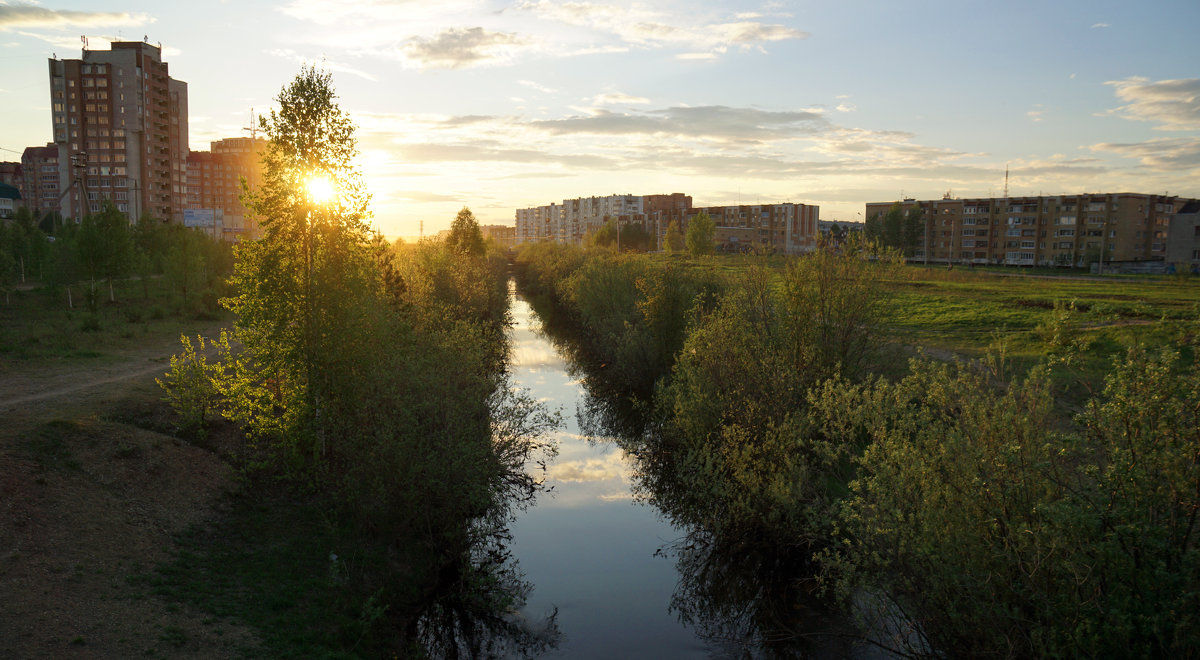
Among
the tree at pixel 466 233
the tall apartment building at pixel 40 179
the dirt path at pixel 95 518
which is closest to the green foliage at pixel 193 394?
the dirt path at pixel 95 518

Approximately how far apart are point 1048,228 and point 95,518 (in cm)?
12708

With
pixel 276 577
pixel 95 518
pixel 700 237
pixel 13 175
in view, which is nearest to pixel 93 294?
pixel 95 518

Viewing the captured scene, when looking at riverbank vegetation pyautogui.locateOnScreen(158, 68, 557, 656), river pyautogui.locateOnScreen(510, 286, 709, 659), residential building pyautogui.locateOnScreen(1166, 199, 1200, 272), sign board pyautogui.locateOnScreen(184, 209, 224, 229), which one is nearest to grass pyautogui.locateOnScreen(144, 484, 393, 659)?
riverbank vegetation pyautogui.locateOnScreen(158, 68, 557, 656)

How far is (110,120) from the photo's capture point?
304 feet

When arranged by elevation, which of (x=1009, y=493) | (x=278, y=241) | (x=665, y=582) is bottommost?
(x=665, y=582)

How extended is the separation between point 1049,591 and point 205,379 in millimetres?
16272

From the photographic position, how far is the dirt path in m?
8.72

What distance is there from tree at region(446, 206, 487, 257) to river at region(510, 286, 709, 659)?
144 feet

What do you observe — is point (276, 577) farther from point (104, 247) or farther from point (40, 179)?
point (40, 179)

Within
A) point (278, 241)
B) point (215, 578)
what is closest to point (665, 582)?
point (215, 578)

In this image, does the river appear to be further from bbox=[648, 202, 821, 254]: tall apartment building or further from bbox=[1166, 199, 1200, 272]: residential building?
bbox=[648, 202, 821, 254]: tall apartment building

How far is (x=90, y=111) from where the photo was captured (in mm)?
92500

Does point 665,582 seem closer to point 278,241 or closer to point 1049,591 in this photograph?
point 1049,591

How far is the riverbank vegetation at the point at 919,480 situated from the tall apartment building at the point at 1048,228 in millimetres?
99417
